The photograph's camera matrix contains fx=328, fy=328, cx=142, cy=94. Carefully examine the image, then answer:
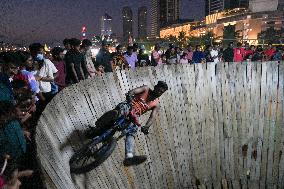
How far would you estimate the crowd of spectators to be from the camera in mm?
3275

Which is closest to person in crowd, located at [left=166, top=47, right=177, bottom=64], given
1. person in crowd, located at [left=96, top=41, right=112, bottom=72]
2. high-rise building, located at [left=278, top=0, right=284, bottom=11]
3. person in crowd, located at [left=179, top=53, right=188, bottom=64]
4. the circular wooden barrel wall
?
person in crowd, located at [left=179, top=53, right=188, bottom=64]

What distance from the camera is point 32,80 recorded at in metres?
5.80

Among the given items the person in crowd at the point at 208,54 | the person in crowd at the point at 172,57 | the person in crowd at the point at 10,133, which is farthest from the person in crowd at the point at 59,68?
the person in crowd at the point at 208,54

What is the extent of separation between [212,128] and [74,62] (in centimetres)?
386

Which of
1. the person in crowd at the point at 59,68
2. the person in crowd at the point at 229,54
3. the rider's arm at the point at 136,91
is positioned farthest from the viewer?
the person in crowd at the point at 229,54

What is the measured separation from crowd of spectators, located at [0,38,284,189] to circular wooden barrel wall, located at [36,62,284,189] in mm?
1056

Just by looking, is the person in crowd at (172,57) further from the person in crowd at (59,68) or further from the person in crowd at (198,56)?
the person in crowd at (59,68)

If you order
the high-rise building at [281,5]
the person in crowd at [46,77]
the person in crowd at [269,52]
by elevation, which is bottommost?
the person in crowd at [46,77]

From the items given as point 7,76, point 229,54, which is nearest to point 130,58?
point 229,54

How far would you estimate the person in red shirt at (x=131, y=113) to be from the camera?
215 inches

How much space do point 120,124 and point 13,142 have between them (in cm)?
263

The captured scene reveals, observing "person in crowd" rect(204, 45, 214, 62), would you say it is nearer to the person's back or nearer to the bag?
the person's back

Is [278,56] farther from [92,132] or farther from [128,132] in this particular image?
[92,132]

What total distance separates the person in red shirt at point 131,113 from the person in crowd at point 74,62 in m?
1.68
